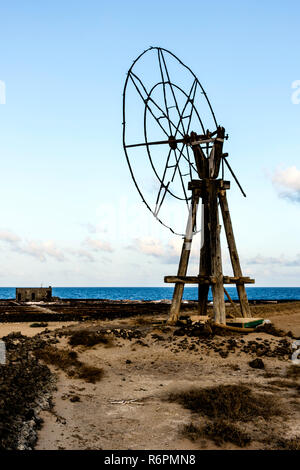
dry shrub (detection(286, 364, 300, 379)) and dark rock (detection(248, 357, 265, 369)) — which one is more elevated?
dark rock (detection(248, 357, 265, 369))

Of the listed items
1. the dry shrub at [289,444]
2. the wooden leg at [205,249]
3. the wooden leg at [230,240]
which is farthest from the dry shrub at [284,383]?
the wooden leg at [205,249]

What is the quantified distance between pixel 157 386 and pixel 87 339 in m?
4.30

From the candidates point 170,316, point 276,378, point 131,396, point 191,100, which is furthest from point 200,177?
point 131,396

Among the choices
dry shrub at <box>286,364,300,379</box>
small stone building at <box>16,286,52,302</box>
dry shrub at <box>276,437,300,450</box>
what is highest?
small stone building at <box>16,286,52,302</box>

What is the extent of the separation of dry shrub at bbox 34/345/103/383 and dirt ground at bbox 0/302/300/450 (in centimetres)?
19

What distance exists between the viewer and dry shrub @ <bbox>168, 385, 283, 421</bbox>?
875cm

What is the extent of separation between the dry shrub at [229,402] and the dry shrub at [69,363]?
2.66 metres

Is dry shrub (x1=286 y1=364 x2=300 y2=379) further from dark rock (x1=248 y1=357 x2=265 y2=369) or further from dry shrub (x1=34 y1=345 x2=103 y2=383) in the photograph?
dry shrub (x1=34 y1=345 x2=103 y2=383)

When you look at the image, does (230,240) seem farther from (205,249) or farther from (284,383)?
(284,383)

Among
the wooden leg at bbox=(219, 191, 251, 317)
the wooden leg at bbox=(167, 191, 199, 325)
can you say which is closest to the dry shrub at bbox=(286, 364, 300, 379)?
the wooden leg at bbox=(219, 191, 251, 317)

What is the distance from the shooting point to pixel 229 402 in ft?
30.3

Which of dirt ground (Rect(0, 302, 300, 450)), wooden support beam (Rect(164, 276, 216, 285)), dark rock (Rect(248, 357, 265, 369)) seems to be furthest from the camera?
wooden support beam (Rect(164, 276, 216, 285))
